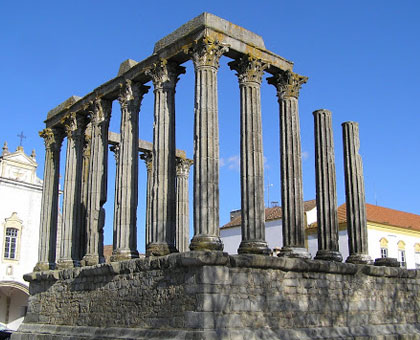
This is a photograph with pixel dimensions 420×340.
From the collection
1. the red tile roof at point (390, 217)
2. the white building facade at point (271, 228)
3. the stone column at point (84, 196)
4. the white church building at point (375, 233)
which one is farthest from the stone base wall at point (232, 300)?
the red tile roof at point (390, 217)

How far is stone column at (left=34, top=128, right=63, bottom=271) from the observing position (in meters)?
20.4

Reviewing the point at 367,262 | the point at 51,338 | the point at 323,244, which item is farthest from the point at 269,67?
the point at 51,338

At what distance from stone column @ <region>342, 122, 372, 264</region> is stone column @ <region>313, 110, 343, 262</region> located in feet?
3.45

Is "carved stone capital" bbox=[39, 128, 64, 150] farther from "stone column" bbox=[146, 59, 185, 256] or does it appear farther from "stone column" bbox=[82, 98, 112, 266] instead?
"stone column" bbox=[146, 59, 185, 256]

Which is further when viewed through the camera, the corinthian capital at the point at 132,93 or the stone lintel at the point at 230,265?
the corinthian capital at the point at 132,93

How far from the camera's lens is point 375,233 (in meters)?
33.8

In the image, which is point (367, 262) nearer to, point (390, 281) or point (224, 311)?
point (390, 281)

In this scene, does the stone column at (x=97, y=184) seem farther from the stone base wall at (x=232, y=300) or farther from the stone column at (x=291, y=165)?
the stone column at (x=291, y=165)

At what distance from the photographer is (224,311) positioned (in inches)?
478

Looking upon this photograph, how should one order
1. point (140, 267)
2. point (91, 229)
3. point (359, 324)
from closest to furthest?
point (140, 267) < point (359, 324) < point (91, 229)

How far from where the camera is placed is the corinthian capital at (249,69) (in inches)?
598

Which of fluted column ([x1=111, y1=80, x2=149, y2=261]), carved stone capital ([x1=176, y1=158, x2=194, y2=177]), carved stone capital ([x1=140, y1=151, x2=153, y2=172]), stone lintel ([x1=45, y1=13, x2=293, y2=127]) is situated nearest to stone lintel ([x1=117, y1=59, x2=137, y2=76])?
stone lintel ([x1=45, y1=13, x2=293, y2=127])

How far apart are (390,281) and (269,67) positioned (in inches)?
279

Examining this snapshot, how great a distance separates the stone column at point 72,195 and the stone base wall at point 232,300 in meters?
1.29
